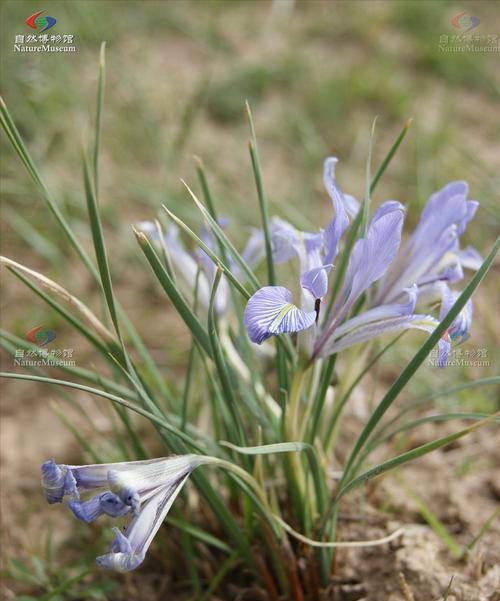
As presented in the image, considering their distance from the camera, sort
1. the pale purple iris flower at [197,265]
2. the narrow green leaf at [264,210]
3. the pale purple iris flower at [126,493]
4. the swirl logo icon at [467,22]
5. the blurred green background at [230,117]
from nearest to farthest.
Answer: the pale purple iris flower at [126,493]
the narrow green leaf at [264,210]
the pale purple iris flower at [197,265]
the blurred green background at [230,117]
the swirl logo icon at [467,22]

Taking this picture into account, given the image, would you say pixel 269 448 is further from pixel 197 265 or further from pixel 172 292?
pixel 197 265

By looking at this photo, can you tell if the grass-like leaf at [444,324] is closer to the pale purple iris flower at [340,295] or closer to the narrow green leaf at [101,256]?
the pale purple iris flower at [340,295]

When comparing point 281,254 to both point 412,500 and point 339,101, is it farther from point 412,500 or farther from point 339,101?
point 339,101

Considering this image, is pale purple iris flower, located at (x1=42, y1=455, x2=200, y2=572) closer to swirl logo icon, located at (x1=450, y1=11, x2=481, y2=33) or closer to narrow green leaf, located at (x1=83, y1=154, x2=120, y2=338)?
narrow green leaf, located at (x1=83, y1=154, x2=120, y2=338)

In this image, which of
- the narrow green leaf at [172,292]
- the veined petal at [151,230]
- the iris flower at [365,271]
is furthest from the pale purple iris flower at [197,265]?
the narrow green leaf at [172,292]

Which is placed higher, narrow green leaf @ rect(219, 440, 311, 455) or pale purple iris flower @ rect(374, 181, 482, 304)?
pale purple iris flower @ rect(374, 181, 482, 304)

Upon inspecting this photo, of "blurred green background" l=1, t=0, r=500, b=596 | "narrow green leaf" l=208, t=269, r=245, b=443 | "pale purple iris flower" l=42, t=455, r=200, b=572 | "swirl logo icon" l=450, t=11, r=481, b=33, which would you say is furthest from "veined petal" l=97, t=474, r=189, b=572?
"swirl logo icon" l=450, t=11, r=481, b=33
